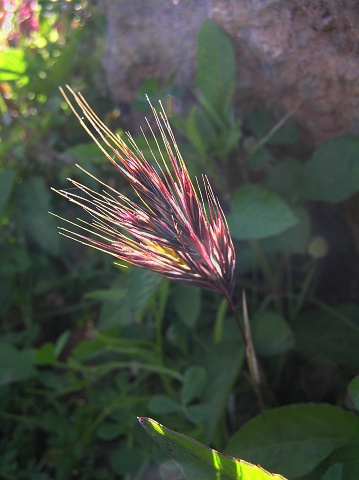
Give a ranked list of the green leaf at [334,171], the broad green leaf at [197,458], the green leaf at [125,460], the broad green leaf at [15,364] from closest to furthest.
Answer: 1. the broad green leaf at [197,458]
2. the green leaf at [334,171]
3. the green leaf at [125,460]
4. the broad green leaf at [15,364]

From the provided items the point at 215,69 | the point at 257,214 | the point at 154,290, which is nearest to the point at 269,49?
the point at 215,69

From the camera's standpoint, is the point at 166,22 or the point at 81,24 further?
the point at 81,24

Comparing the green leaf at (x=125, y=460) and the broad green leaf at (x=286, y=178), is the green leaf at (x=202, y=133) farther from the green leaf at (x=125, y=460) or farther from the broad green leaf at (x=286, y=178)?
the green leaf at (x=125, y=460)

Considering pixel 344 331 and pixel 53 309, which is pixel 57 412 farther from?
pixel 344 331

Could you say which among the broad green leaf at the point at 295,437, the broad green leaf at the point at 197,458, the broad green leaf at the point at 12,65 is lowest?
the broad green leaf at the point at 295,437

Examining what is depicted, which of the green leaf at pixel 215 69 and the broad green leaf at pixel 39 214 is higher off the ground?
the green leaf at pixel 215 69

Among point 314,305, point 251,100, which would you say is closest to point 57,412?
point 314,305

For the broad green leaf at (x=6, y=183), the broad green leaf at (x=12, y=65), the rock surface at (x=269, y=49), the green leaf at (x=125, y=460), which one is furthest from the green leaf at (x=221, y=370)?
the broad green leaf at (x=12, y=65)

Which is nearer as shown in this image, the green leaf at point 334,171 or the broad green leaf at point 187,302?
the green leaf at point 334,171
